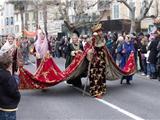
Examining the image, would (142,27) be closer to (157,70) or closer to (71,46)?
(157,70)

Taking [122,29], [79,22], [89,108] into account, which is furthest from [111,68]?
[79,22]

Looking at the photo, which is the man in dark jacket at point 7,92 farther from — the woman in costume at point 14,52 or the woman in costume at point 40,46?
the woman in costume at point 40,46

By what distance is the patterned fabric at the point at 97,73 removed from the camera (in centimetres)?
1353

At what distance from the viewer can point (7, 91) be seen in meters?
6.84

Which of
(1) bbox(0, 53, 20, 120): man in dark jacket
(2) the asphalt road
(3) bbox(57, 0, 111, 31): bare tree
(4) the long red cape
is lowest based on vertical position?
(2) the asphalt road

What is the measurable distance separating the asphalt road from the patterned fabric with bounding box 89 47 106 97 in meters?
0.25

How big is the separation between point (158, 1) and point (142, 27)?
5.20 meters

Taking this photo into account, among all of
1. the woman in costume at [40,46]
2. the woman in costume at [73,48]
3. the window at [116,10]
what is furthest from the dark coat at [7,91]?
the window at [116,10]

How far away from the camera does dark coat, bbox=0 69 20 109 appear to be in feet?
22.4

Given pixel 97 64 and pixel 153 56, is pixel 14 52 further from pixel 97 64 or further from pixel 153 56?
pixel 153 56

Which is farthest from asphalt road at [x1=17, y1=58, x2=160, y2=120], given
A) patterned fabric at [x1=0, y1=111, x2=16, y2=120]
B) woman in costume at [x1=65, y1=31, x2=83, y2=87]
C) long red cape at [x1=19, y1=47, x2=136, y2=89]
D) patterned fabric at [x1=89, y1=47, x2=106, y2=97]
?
patterned fabric at [x1=0, y1=111, x2=16, y2=120]

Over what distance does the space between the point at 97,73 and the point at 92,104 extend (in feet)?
5.07

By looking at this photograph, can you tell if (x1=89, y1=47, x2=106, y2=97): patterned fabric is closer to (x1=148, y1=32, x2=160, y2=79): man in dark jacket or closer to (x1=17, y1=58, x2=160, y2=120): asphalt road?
(x1=17, y1=58, x2=160, y2=120): asphalt road

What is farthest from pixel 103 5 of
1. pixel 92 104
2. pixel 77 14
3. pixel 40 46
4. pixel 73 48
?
pixel 92 104
